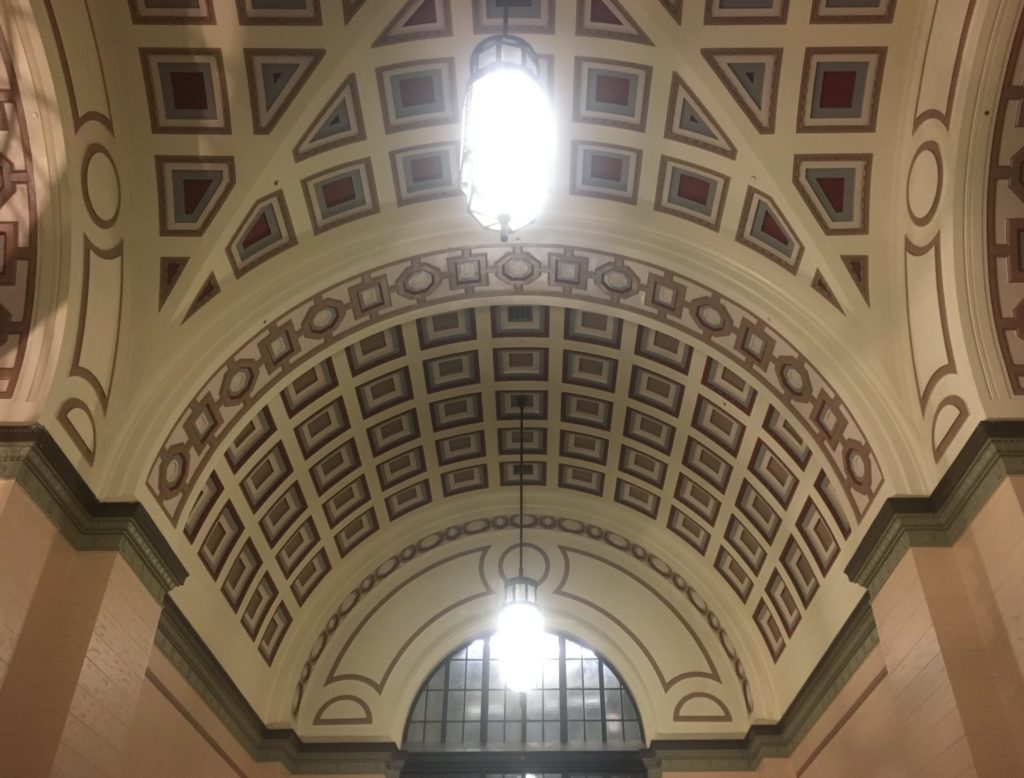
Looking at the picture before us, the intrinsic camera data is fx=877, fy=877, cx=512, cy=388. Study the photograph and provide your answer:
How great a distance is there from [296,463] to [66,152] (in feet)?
15.2

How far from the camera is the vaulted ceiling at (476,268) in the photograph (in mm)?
6602

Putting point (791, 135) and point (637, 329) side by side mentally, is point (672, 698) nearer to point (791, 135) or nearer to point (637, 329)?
point (637, 329)

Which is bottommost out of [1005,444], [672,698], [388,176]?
[1005,444]

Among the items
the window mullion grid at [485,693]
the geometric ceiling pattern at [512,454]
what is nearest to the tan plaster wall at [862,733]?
the geometric ceiling pattern at [512,454]

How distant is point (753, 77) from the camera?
276 inches

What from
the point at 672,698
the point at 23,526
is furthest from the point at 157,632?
the point at 672,698

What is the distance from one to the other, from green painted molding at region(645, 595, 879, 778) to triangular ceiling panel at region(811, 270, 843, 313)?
2.69 metres

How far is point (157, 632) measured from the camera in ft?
26.6

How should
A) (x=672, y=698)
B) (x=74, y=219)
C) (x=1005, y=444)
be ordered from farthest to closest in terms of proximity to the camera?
1. (x=672, y=698)
2. (x=74, y=219)
3. (x=1005, y=444)

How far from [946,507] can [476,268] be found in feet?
15.6

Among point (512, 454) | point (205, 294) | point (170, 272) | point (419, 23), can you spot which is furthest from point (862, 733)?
point (170, 272)

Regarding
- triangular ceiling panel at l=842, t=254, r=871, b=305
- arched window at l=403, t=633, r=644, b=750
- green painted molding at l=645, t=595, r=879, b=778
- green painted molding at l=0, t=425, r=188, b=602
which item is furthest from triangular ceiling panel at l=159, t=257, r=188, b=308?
arched window at l=403, t=633, r=644, b=750

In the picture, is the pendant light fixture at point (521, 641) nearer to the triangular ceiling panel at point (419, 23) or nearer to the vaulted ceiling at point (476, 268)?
the vaulted ceiling at point (476, 268)

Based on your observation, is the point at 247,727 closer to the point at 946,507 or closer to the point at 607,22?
the point at 946,507
